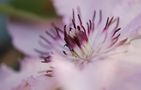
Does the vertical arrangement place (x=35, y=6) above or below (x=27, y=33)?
above

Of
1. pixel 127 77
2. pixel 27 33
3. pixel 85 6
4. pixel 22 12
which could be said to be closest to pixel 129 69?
pixel 127 77

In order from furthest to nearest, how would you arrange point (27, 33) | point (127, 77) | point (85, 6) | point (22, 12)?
point (22, 12) → point (27, 33) → point (85, 6) → point (127, 77)

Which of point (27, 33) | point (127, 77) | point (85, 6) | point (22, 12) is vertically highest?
point (22, 12)

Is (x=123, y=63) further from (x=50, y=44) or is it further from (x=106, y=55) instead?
(x=50, y=44)

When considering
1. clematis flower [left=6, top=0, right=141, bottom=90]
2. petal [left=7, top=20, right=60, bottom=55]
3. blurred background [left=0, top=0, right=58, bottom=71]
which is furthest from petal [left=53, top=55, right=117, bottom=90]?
blurred background [left=0, top=0, right=58, bottom=71]

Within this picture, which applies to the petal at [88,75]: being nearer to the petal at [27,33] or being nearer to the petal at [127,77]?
the petal at [127,77]

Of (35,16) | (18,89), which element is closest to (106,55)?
(18,89)

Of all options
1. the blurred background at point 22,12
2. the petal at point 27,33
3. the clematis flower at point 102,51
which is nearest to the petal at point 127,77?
the clematis flower at point 102,51

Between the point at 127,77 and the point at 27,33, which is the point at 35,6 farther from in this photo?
the point at 127,77
